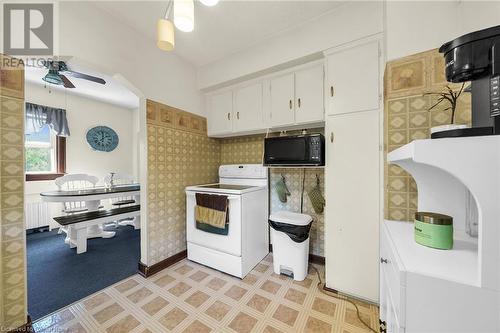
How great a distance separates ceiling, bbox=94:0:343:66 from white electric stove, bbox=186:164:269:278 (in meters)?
1.46

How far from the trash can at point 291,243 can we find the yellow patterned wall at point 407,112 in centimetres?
79

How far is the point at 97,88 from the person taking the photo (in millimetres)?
3389

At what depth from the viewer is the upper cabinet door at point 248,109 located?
2.21 metres

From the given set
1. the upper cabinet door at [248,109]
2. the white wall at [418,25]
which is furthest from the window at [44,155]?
the white wall at [418,25]

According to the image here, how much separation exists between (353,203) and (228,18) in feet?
6.47

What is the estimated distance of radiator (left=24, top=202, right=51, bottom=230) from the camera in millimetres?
3150

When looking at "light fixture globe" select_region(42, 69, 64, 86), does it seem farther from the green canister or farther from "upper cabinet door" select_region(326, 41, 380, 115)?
the green canister

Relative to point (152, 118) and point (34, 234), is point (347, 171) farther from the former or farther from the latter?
point (34, 234)

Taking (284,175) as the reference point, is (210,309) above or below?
Result: below

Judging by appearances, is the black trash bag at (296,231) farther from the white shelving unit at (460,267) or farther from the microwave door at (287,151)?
the white shelving unit at (460,267)

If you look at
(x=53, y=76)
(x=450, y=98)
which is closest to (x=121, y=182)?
(x=53, y=76)

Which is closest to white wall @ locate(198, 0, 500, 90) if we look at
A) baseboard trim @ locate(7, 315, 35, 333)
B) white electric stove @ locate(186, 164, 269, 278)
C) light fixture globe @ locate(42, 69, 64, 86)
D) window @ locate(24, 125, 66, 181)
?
white electric stove @ locate(186, 164, 269, 278)

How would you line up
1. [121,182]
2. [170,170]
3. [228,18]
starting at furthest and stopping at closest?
[121,182], [170,170], [228,18]

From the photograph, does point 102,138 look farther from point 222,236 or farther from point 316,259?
point 316,259
